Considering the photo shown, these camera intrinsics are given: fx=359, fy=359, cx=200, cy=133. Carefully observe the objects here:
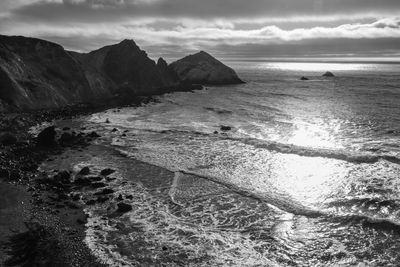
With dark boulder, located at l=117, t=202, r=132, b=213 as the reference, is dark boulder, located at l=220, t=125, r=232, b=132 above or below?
above

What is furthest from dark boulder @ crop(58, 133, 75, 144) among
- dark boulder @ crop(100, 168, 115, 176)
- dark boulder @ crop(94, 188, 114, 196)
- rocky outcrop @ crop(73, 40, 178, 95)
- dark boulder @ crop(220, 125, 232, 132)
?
rocky outcrop @ crop(73, 40, 178, 95)

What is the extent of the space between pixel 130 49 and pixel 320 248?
2605 inches

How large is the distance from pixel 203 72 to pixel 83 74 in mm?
37117

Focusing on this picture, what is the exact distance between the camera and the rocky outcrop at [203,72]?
3415 inches

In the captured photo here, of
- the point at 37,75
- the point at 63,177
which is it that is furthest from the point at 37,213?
the point at 37,75

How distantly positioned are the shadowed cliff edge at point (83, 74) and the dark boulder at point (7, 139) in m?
12.0

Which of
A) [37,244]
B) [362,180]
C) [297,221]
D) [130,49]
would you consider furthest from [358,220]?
[130,49]

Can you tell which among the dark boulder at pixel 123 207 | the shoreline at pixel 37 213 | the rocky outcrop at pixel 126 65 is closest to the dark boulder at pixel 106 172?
the shoreline at pixel 37 213

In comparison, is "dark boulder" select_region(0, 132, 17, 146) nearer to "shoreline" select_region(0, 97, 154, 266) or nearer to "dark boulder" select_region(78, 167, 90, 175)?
"shoreline" select_region(0, 97, 154, 266)

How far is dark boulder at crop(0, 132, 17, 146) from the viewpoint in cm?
2650

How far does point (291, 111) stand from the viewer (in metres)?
48.2

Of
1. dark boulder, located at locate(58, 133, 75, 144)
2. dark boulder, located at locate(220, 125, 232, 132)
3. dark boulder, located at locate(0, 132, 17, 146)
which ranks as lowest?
dark boulder, located at locate(220, 125, 232, 132)

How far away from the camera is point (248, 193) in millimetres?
19484

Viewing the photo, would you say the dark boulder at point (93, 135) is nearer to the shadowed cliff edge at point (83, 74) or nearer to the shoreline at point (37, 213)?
the shoreline at point (37, 213)
